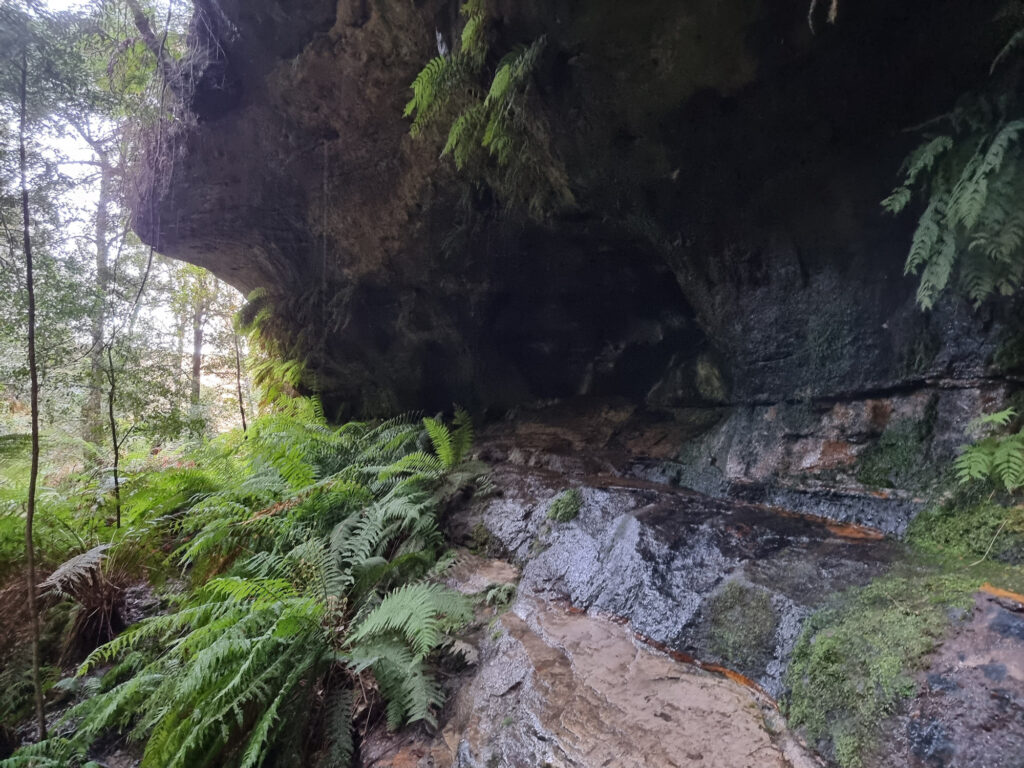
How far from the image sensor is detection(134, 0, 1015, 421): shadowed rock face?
103 inches

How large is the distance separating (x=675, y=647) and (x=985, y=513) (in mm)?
1401

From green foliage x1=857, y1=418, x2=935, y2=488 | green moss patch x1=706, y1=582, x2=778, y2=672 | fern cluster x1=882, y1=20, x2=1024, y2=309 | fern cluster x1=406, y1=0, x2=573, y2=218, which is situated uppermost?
fern cluster x1=406, y1=0, x2=573, y2=218

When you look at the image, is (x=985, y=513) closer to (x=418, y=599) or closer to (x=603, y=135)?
(x=418, y=599)

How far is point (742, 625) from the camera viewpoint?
1966 mm

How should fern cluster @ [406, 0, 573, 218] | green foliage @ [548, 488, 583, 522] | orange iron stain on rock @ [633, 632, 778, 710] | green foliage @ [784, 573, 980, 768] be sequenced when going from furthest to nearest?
green foliage @ [548, 488, 583, 522], fern cluster @ [406, 0, 573, 218], orange iron stain on rock @ [633, 632, 778, 710], green foliage @ [784, 573, 980, 768]

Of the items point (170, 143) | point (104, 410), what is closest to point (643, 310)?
point (170, 143)

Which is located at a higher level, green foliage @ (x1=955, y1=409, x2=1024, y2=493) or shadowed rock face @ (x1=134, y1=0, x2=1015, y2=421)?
shadowed rock face @ (x1=134, y1=0, x2=1015, y2=421)

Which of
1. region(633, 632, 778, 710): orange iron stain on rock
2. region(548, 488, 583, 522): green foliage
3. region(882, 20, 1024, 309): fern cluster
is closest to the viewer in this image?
region(633, 632, 778, 710): orange iron stain on rock

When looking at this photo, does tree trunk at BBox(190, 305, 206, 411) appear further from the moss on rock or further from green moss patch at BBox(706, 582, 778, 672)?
the moss on rock

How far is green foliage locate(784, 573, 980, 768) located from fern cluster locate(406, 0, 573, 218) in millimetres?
3117

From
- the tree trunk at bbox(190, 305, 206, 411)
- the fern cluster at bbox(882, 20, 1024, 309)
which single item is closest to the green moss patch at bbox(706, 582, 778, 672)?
the fern cluster at bbox(882, 20, 1024, 309)

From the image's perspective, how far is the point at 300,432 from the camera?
204 inches

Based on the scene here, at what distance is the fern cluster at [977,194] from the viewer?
196 cm

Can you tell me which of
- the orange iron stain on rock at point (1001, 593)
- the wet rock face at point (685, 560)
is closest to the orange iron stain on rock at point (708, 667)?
the wet rock face at point (685, 560)
